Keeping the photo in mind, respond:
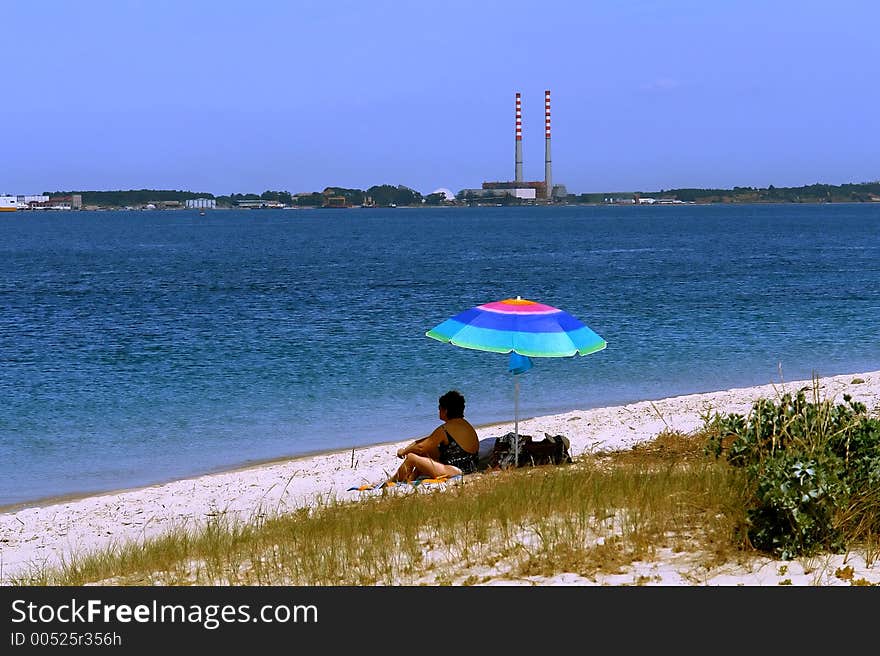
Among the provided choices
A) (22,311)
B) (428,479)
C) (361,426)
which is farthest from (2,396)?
(22,311)

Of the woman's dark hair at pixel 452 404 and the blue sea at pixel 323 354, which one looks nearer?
the woman's dark hair at pixel 452 404

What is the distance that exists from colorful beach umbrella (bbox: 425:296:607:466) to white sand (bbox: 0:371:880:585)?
184 cm

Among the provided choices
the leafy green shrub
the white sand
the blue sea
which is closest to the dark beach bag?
the white sand

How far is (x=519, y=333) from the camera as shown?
39.5 feet

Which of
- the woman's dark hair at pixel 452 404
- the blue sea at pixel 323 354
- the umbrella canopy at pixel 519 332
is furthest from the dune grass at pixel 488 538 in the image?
the blue sea at pixel 323 354

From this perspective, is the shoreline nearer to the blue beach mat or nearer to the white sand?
the white sand

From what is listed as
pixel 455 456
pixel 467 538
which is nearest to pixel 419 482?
pixel 455 456

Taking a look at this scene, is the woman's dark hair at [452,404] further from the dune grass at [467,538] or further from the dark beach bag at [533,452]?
the dune grass at [467,538]

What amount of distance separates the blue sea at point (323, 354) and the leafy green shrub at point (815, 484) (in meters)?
8.23

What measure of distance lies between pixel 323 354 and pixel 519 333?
671 inches

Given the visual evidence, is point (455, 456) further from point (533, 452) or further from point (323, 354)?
point (323, 354)

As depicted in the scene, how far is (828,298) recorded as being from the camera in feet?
147

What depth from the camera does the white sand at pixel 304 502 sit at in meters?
7.30
